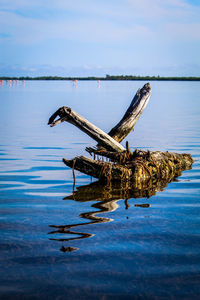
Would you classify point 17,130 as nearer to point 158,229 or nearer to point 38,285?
point 158,229

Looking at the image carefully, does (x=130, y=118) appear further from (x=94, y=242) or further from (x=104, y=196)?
(x=94, y=242)

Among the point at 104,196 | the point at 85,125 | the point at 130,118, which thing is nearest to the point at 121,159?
the point at 85,125

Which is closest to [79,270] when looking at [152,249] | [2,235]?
[152,249]

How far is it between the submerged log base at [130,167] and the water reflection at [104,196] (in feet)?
0.61

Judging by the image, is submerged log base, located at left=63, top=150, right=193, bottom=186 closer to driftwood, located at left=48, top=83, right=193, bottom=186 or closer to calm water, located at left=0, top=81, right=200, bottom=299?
driftwood, located at left=48, top=83, right=193, bottom=186

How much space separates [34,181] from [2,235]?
14.9 feet

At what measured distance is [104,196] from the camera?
961cm

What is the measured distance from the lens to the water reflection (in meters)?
7.23

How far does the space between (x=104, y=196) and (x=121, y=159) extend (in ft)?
6.01

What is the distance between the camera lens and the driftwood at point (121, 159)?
10.6 m

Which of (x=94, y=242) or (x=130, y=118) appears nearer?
(x=94, y=242)

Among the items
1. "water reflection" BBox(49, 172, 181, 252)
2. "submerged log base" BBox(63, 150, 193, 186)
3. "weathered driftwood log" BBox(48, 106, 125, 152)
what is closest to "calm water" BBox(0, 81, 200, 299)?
"water reflection" BBox(49, 172, 181, 252)

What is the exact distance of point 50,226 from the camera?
7371 millimetres

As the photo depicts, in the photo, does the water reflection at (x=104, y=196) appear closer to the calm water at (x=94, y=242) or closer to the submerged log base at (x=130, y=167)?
the calm water at (x=94, y=242)
